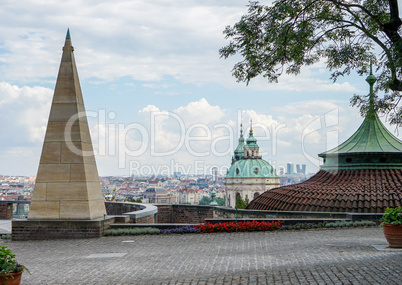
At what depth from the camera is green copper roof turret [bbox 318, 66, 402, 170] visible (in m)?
23.2

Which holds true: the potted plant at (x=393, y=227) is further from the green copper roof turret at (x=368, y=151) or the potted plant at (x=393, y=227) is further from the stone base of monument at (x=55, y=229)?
the green copper roof turret at (x=368, y=151)

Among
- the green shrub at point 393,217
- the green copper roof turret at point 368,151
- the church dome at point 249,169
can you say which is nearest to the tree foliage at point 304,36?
the green shrub at point 393,217

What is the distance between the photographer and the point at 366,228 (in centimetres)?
1703

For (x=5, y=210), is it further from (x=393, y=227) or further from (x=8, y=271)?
(x=393, y=227)

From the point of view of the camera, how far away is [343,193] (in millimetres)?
21250

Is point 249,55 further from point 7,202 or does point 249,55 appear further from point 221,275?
point 7,202

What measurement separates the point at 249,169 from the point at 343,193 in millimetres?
168908

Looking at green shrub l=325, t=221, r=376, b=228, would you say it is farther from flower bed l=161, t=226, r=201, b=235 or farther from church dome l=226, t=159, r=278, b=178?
church dome l=226, t=159, r=278, b=178

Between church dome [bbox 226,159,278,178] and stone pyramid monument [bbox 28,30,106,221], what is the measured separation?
6821 inches

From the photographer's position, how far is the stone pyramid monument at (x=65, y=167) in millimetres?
15773

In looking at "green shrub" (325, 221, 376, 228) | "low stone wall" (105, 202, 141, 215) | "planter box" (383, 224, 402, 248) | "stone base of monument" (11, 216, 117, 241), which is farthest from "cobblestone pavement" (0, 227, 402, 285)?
"low stone wall" (105, 202, 141, 215)

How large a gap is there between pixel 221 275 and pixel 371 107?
6358 millimetres

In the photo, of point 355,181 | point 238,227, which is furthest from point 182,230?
point 355,181

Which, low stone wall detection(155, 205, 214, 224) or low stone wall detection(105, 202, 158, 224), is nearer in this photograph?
low stone wall detection(105, 202, 158, 224)
